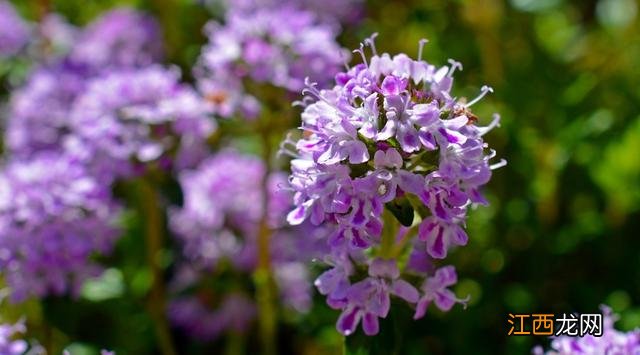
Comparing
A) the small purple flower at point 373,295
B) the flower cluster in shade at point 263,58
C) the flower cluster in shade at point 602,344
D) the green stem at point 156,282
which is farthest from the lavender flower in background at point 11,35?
the flower cluster in shade at point 602,344

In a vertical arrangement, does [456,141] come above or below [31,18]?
below

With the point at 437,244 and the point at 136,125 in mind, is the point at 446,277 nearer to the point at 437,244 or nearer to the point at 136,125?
the point at 437,244

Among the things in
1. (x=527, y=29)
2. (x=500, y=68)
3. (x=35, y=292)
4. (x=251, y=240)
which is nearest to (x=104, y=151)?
(x=35, y=292)

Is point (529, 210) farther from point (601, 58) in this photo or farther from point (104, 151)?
point (104, 151)

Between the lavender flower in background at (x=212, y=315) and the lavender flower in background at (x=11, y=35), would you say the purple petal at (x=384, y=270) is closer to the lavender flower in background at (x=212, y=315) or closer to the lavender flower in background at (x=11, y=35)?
the lavender flower in background at (x=212, y=315)

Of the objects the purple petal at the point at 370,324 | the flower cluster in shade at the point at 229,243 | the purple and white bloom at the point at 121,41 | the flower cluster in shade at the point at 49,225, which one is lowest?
the purple petal at the point at 370,324
